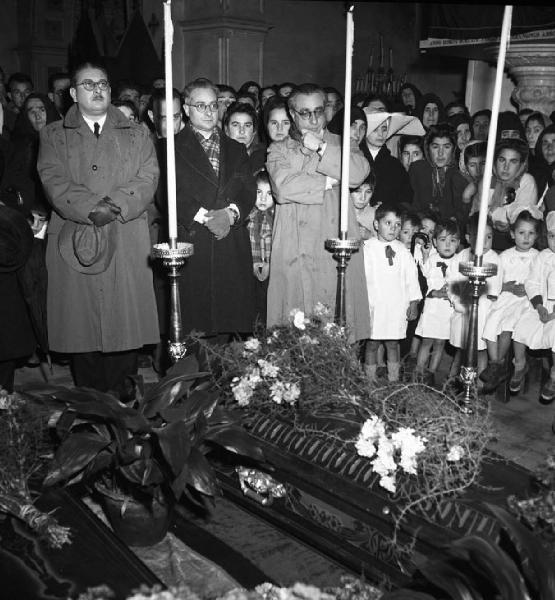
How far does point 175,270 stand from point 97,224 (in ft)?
4.86

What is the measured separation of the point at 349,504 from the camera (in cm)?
206

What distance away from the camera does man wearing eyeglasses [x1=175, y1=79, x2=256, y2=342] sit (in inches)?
162

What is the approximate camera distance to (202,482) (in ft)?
6.66

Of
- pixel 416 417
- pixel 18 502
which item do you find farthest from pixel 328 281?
pixel 18 502

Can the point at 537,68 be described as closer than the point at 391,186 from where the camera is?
No

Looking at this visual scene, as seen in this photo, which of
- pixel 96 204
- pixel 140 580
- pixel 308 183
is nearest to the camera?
pixel 140 580

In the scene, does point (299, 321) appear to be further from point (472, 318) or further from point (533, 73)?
point (533, 73)

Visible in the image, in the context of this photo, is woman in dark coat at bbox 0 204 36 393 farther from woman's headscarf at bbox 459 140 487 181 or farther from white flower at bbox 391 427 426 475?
woman's headscarf at bbox 459 140 487 181

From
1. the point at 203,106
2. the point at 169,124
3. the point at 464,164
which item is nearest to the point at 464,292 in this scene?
the point at 464,164

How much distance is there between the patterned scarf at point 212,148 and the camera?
13.6ft

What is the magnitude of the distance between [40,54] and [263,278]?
31.7 feet

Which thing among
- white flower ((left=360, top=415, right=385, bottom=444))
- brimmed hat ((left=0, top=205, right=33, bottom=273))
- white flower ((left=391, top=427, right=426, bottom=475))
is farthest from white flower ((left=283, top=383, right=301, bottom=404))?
brimmed hat ((left=0, top=205, right=33, bottom=273))

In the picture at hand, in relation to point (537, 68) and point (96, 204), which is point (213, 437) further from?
Answer: point (537, 68)

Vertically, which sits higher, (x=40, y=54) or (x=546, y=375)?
(x=40, y=54)
